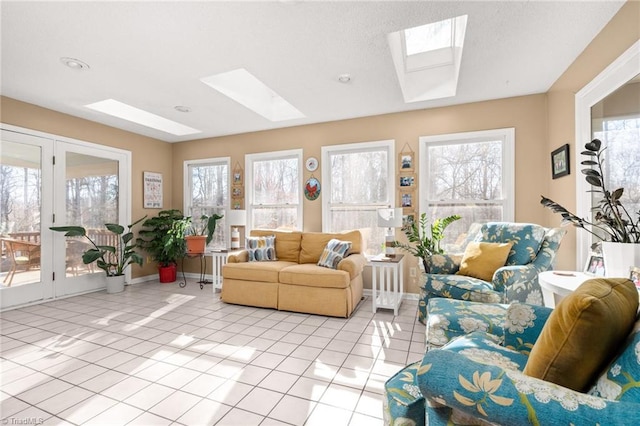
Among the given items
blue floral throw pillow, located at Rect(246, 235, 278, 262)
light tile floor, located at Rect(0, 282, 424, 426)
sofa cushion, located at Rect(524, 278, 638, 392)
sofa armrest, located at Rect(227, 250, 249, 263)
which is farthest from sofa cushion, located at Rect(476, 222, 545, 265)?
sofa armrest, located at Rect(227, 250, 249, 263)

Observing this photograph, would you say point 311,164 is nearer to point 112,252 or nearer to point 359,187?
point 359,187

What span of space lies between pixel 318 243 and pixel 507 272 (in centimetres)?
224

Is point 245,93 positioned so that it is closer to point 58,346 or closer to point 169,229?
point 169,229

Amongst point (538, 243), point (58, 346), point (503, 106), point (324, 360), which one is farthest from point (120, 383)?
point (503, 106)

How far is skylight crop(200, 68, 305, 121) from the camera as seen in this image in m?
3.36

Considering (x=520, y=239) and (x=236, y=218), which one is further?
(x=236, y=218)

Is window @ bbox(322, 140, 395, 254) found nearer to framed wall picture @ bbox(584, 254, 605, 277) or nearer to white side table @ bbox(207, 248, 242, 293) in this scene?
white side table @ bbox(207, 248, 242, 293)

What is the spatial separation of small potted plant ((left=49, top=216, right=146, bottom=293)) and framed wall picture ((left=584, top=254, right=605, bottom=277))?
523cm

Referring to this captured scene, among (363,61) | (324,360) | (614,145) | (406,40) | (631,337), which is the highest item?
(406,40)

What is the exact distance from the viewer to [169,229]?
5066 mm

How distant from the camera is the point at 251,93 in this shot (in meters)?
3.87

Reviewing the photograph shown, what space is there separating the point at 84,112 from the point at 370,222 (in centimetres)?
421

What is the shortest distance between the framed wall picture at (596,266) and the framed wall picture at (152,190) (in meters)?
5.90

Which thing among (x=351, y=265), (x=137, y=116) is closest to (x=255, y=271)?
(x=351, y=265)
